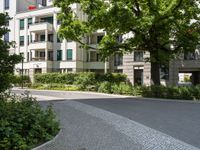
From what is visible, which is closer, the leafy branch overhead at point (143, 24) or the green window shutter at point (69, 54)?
the leafy branch overhead at point (143, 24)

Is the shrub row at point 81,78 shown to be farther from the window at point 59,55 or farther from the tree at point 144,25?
the tree at point 144,25

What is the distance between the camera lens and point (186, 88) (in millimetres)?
22531

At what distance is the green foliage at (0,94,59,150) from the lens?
6230mm

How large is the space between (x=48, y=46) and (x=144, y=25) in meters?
29.5

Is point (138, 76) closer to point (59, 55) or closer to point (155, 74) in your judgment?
point (155, 74)

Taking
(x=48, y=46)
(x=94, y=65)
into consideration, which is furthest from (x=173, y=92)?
(x=48, y=46)

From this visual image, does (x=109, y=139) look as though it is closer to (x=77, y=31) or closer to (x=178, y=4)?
(x=178, y=4)

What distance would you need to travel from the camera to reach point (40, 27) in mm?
49312

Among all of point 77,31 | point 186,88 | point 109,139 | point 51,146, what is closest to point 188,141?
point 109,139

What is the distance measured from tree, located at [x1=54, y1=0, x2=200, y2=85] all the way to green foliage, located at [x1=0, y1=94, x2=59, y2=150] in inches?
614

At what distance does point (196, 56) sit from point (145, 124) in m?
25.7

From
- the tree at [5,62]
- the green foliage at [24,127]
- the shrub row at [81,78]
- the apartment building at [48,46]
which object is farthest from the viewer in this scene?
the apartment building at [48,46]

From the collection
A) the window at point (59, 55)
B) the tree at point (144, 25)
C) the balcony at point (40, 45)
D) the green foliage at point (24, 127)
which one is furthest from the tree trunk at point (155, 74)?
the balcony at point (40, 45)

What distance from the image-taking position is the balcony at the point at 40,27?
48.9 meters
